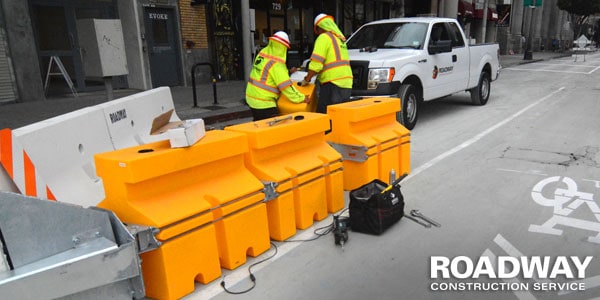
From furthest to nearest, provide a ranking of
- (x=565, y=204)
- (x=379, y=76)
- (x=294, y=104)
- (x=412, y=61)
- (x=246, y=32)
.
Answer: (x=246, y=32), (x=412, y=61), (x=379, y=76), (x=294, y=104), (x=565, y=204)

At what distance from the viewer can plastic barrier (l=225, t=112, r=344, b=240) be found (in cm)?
419

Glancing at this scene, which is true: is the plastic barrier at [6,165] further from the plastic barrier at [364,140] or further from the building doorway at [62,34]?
the building doorway at [62,34]

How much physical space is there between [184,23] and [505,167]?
461 inches

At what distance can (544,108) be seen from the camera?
1134 cm

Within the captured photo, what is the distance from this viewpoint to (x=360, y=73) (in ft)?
27.1

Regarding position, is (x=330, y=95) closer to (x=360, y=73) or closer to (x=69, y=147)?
(x=360, y=73)

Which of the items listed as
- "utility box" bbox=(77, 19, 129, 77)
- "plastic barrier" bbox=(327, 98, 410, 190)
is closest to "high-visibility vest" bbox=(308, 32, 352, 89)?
"plastic barrier" bbox=(327, 98, 410, 190)

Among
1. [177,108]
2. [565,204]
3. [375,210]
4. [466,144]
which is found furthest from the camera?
[177,108]

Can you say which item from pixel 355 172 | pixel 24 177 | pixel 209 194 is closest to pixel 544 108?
pixel 355 172

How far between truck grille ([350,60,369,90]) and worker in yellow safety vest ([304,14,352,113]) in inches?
54.5

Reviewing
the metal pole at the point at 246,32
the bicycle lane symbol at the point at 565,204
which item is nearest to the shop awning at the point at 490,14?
the metal pole at the point at 246,32

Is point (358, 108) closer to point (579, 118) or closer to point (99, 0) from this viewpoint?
point (579, 118)

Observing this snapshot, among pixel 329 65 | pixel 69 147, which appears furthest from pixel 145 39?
pixel 69 147

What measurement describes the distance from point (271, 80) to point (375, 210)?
2.44 m
